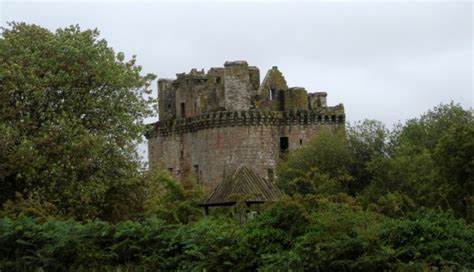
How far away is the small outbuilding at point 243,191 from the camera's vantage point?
4038 centimetres

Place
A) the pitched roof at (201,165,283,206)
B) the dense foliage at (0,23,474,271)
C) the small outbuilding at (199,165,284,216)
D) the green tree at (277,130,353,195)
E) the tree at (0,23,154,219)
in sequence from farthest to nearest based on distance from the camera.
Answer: the green tree at (277,130,353,195) < the tree at (0,23,154,219) < the pitched roof at (201,165,283,206) < the small outbuilding at (199,165,284,216) < the dense foliage at (0,23,474,271)

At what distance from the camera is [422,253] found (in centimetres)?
2614

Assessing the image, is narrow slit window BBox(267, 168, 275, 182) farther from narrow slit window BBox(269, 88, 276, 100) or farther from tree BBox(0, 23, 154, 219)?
tree BBox(0, 23, 154, 219)

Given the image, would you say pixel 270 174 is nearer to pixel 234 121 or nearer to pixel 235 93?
pixel 234 121

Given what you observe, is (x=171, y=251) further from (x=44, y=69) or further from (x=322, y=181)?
(x=322, y=181)

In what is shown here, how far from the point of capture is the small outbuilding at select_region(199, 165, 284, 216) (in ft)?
132

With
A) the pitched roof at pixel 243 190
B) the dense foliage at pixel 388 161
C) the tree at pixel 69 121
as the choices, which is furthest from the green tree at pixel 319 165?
the pitched roof at pixel 243 190

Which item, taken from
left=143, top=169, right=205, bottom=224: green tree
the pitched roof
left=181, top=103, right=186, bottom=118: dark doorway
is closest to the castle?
left=181, top=103, right=186, bottom=118: dark doorway

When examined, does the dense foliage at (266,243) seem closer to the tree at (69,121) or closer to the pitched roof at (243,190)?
the pitched roof at (243,190)

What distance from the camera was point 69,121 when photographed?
148 feet

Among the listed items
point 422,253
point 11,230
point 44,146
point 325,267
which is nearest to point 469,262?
point 422,253

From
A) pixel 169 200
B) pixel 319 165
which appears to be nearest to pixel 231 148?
pixel 319 165

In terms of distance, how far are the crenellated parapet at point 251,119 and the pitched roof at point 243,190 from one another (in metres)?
47.5

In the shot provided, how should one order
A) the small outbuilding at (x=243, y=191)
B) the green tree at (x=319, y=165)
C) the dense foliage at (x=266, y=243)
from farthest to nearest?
the green tree at (x=319, y=165), the small outbuilding at (x=243, y=191), the dense foliage at (x=266, y=243)
